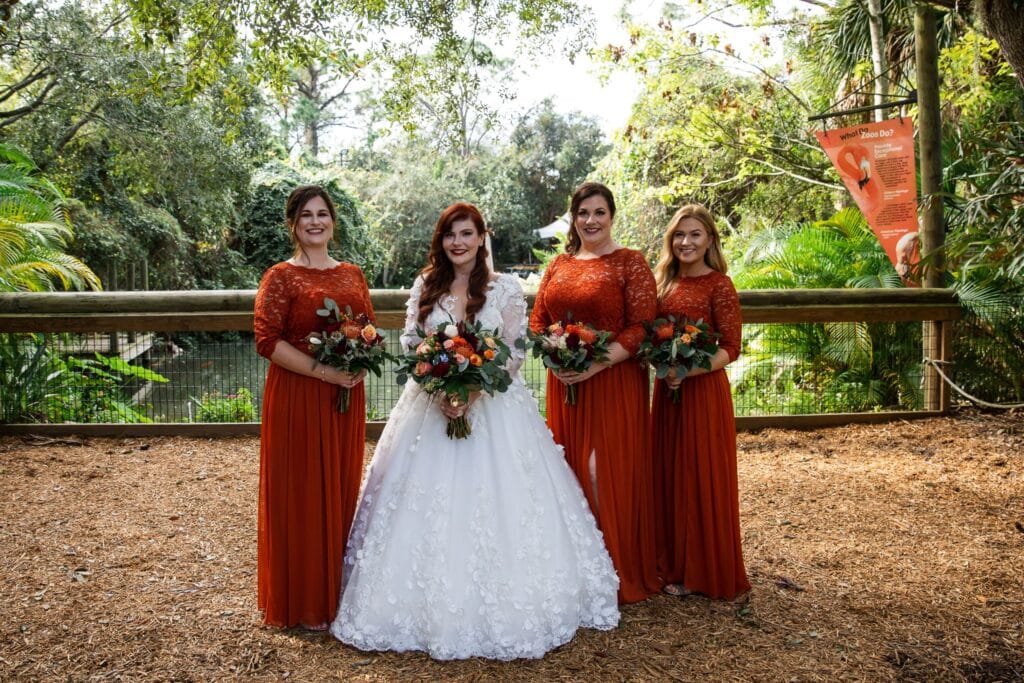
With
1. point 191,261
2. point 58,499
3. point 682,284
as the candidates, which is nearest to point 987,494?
point 682,284

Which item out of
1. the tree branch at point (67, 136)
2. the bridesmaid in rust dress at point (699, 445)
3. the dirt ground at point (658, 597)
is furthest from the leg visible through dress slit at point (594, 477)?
the tree branch at point (67, 136)

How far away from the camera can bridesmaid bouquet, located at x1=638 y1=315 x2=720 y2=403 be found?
12.2 feet

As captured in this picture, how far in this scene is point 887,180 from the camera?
7.73 metres

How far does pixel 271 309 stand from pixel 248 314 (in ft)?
11.1

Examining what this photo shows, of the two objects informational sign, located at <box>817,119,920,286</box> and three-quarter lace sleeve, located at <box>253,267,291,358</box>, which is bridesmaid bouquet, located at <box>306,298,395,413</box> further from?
informational sign, located at <box>817,119,920,286</box>

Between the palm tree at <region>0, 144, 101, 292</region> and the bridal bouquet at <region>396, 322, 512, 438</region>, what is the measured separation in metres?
5.95

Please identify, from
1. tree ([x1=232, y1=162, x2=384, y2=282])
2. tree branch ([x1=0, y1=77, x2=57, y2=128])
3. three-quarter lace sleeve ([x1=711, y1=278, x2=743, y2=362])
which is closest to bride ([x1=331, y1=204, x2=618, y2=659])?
three-quarter lace sleeve ([x1=711, y1=278, x2=743, y2=362])

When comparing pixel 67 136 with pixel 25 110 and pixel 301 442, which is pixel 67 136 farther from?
pixel 301 442

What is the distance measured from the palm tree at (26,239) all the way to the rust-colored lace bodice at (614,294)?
6178 millimetres

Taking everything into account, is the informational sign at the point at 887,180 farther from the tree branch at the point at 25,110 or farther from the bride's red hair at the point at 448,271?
the tree branch at the point at 25,110

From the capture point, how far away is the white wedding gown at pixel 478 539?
335cm

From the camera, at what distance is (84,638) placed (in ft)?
11.7

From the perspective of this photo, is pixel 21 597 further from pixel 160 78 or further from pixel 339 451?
pixel 160 78

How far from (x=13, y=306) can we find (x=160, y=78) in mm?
2422
